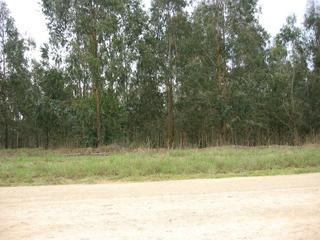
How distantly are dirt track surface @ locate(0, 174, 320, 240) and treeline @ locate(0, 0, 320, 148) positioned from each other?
17491 millimetres

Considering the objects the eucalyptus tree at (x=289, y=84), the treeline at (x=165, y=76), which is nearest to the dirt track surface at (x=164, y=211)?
the treeline at (x=165, y=76)

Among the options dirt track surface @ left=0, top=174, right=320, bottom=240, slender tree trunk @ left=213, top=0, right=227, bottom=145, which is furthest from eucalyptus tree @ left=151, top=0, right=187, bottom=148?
dirt track surface @ left=0, top=174, right=320, bottom=240

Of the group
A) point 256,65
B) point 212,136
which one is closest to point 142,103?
point 212,136

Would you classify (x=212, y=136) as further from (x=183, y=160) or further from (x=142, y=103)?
(x=183, y=160)

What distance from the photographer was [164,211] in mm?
8477

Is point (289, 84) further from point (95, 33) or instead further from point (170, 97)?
point (95, 33)

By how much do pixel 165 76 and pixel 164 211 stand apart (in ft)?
95.7

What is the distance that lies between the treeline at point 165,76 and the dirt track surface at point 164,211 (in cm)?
1749

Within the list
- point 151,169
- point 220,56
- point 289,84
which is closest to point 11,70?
point 220,56

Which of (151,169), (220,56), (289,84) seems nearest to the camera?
(151,169)

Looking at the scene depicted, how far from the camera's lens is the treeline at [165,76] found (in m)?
32.0

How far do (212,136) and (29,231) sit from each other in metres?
30.2

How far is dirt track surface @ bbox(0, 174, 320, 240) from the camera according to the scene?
6.94 metres

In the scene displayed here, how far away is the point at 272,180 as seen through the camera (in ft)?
42.0
